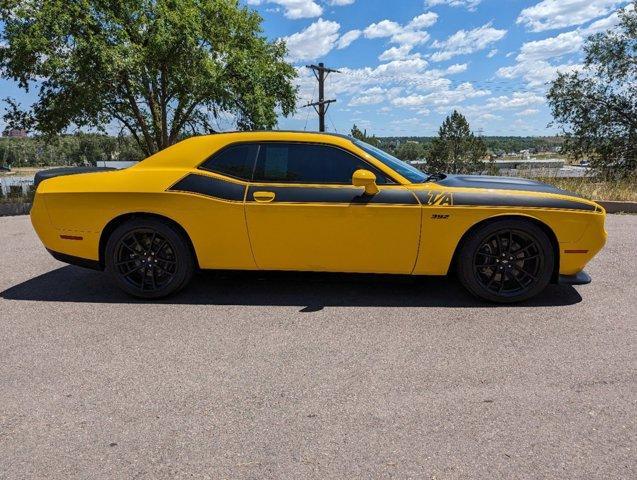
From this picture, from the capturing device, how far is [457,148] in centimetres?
8650

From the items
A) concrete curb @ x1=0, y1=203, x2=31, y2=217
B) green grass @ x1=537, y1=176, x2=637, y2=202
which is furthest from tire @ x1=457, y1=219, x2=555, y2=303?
concrete curb @ x1=0, y1=203, x2=31, y2=217

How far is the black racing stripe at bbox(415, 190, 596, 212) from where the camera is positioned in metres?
3.72

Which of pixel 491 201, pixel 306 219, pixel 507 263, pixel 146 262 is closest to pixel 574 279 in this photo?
pixel 507 263

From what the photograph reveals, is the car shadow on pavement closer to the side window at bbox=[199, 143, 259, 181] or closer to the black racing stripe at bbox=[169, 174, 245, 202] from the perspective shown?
the black racing stripe at bbox=[169, 174, 245, 202]

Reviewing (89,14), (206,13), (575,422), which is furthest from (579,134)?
(575,422)

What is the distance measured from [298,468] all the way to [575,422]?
1371 millimetres

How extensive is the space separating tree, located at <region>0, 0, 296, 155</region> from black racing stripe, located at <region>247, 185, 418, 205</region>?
41.8ft

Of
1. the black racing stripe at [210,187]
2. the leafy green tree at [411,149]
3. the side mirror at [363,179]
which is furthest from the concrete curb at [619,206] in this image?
the leafy green tree at [411,149]

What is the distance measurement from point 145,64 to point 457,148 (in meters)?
78.7

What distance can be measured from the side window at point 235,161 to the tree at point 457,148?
83346mm

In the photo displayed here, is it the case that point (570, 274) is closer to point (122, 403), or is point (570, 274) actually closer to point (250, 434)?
point (250, 434)

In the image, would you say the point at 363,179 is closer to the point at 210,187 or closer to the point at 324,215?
the point at 324,215

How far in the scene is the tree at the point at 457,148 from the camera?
85.1 metres

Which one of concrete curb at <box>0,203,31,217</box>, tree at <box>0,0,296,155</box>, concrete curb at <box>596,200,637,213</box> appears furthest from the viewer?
tree at <box>0,0,296,155</box>
